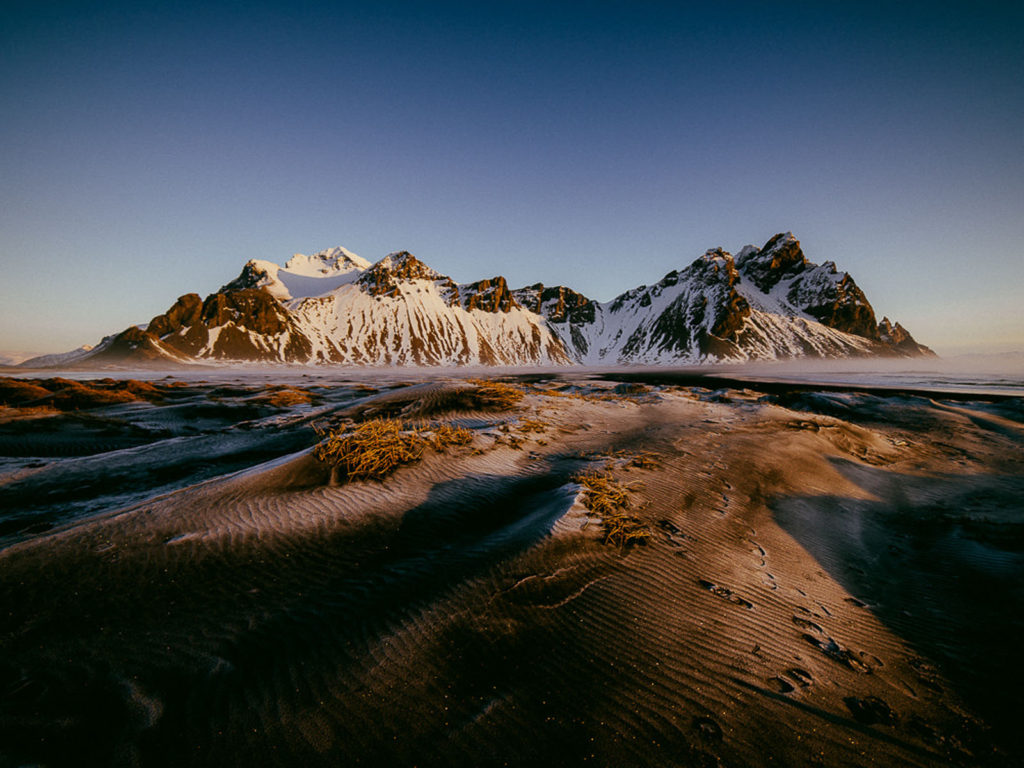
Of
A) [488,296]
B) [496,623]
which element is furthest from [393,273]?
[496,623]

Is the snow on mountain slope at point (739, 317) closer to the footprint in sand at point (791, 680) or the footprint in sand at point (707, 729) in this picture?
the footprint in sand at point (791, 680)

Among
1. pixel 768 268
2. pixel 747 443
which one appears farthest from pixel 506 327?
pixel 747 443

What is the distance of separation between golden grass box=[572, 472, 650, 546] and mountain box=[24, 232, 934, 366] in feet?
398

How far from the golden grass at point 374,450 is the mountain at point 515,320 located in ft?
387

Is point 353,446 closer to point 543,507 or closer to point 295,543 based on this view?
point 295,543

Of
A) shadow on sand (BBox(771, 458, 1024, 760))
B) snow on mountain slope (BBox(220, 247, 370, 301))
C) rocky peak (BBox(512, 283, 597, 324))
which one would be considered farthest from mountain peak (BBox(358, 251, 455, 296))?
shadow on sand (BBox(771, 458, 1024, 760))

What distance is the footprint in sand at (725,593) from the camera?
9.91 ft

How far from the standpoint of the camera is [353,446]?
17.7 ft

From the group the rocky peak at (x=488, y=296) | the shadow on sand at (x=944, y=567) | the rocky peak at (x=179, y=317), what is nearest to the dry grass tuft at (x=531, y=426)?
the shadow on sand at (x=944, y=567)

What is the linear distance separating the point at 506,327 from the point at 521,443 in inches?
6150

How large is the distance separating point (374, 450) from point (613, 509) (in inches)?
134

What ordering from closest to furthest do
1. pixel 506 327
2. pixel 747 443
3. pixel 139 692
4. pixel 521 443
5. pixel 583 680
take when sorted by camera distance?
pixel 139 692 < pixel 583 680 < pixel 521 443 < pixel 747 443 < pixel 506 327

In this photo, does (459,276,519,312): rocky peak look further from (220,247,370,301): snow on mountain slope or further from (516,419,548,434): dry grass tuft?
(516,419,548,434): dry grass tuft

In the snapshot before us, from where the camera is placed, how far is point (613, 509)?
4105 mm
